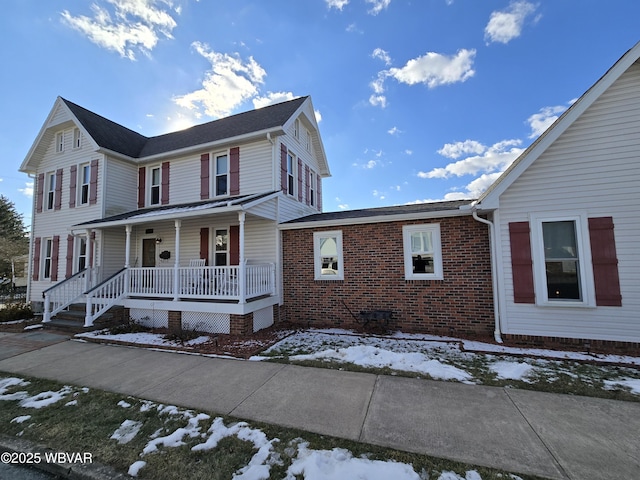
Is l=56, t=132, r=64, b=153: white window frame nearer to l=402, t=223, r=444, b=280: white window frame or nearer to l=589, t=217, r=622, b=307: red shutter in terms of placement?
l=402, t=223, r=444, b=280: white window frame

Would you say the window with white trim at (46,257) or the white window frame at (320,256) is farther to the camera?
the window with white trim at (46,257)

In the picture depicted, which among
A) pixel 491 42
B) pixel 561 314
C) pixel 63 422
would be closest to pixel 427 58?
pixel 491 42

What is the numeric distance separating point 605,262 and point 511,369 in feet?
10.9

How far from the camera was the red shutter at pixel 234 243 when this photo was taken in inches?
385

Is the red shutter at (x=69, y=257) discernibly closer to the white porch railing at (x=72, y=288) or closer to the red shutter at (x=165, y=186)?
the white porch railing at (x=72, y=288)

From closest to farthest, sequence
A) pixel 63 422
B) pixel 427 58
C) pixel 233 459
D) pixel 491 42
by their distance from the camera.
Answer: pixel 233 459, pixel 63 422, pixel 491 42, pixel 427 58

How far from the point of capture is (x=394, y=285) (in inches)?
313

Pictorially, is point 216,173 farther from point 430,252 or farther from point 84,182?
point 430,252

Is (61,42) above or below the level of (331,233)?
above

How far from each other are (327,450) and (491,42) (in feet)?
45.6

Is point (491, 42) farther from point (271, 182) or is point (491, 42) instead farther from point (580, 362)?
point (580, 362)

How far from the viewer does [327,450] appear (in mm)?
2801

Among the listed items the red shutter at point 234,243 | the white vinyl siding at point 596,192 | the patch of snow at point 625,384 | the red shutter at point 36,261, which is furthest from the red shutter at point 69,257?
the patch of snow at point 625,384

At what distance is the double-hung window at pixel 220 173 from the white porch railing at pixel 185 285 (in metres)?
3.36
